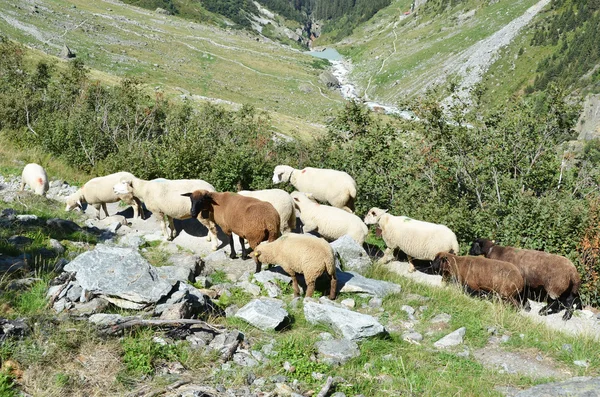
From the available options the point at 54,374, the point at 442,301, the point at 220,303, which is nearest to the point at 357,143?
the point at 442,301

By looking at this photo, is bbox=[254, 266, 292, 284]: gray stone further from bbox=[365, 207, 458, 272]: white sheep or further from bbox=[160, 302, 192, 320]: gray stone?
bbox=[365, 207, 458, 272]: white sheep

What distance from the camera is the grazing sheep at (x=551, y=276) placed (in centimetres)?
1105

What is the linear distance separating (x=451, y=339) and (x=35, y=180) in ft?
45.8

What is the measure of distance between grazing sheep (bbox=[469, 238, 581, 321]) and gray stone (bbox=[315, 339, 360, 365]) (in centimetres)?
720

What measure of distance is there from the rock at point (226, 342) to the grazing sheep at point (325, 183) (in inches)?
373

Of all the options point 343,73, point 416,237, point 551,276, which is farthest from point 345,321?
point 343,73

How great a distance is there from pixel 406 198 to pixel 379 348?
1019 centimetres

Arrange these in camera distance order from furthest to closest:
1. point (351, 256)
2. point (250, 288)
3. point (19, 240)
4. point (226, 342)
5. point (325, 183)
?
point (325, 183), point (351, 256), point (19, 240), point (250, 288), point (226, 342)

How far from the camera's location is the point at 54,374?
4871 mm

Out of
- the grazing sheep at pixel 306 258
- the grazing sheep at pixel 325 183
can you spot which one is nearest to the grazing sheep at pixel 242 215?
the grazing sheep at pixel 306 258

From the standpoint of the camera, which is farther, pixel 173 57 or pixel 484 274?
pixel 173 57

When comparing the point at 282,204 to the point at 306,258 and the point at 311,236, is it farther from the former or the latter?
the point at 306,258

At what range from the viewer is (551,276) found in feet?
36.6

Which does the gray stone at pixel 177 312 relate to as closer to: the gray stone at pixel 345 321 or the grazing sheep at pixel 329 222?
the gray stone at pixel 345 321
